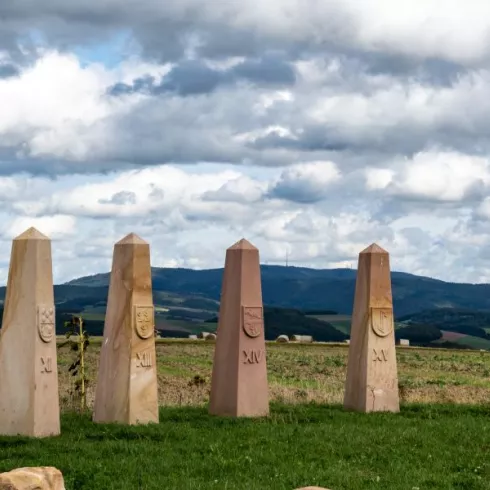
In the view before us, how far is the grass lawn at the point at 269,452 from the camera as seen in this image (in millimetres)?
16625

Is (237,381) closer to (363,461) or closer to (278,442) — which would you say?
(278,442)

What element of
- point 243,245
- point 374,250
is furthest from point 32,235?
point 374,250

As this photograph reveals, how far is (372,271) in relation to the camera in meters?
26.3

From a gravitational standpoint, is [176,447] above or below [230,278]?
below

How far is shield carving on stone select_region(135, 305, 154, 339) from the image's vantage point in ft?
75.4

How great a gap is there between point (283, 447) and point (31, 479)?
8096mm

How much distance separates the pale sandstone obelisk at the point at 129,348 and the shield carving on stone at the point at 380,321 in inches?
243

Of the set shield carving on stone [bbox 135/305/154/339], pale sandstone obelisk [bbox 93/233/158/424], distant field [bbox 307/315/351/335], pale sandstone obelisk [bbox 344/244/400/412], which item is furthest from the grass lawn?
distant field [bbox 307/315/351/335]

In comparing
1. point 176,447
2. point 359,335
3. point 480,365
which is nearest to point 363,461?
point 176,447

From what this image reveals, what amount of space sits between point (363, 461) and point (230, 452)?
2451 millimetres

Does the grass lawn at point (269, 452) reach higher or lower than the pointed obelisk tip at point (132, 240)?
lower

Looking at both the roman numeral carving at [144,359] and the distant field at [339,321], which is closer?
the roman numeral carving at [144,359]

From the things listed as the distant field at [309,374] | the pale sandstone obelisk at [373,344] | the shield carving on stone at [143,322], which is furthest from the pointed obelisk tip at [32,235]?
the pale sandstone obelisk at [373,344]

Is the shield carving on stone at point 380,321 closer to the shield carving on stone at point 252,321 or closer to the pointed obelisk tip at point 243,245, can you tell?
the shield carving on stone at point 252,321
